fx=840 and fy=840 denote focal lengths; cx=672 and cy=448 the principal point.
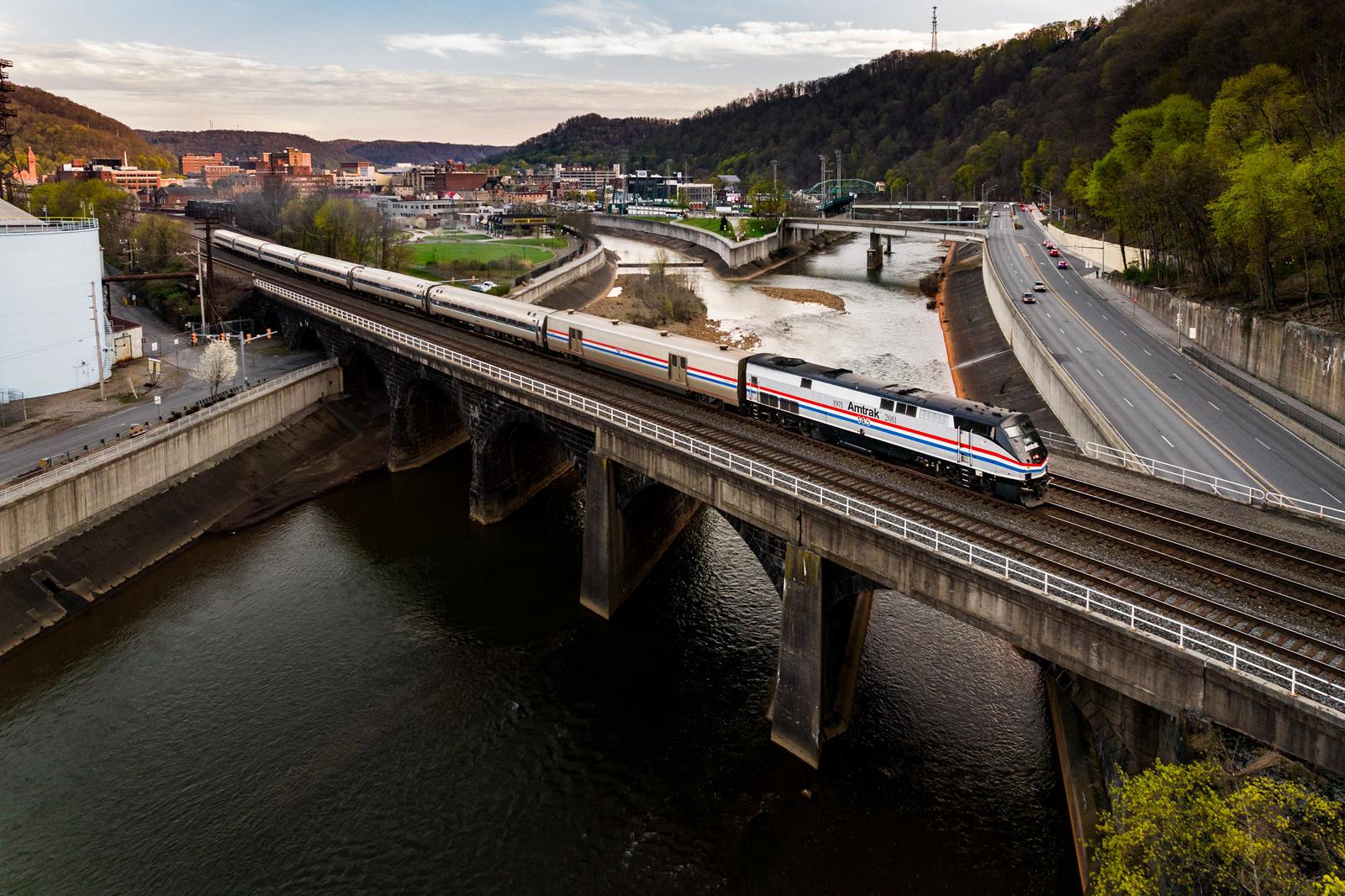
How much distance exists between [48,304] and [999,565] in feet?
223

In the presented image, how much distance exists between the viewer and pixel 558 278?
120812 mm

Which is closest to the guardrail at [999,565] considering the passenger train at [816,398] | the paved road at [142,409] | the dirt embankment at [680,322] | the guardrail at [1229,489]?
the passenger train at [816,398]

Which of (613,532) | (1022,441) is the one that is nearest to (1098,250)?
(1022,441)

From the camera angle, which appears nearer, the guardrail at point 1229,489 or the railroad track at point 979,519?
the railroad track at point 979,519

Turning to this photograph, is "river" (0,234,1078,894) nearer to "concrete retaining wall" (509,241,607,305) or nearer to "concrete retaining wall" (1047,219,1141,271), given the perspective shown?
"concrete retaining wall" (509,241,607,305)

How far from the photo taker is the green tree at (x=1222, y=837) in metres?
17.2

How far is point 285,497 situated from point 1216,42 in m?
113

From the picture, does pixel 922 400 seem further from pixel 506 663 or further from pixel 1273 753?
pixel 506 663

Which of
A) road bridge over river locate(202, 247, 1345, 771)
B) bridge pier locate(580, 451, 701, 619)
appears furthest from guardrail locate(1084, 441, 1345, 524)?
bridge pier locate(580, 451, 701, 619)

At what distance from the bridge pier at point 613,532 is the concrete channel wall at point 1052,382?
2377 centimetres

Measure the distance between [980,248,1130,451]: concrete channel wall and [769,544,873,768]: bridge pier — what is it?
21.0 m

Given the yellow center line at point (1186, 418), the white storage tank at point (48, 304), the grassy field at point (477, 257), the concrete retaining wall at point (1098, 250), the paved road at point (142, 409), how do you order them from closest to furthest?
1. the yellow center line at point (1186, 418)
2. the paved road at point (142, 409)
3. the white storage tank at point (48, 304)
4. the concrete retaining wall at point (1098, 250)
5. the grassy field at point (477, 257)

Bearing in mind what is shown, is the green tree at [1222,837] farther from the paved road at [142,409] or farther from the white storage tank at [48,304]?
the white storage tank at [48,304]

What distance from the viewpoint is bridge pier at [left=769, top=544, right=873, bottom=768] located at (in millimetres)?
31016
